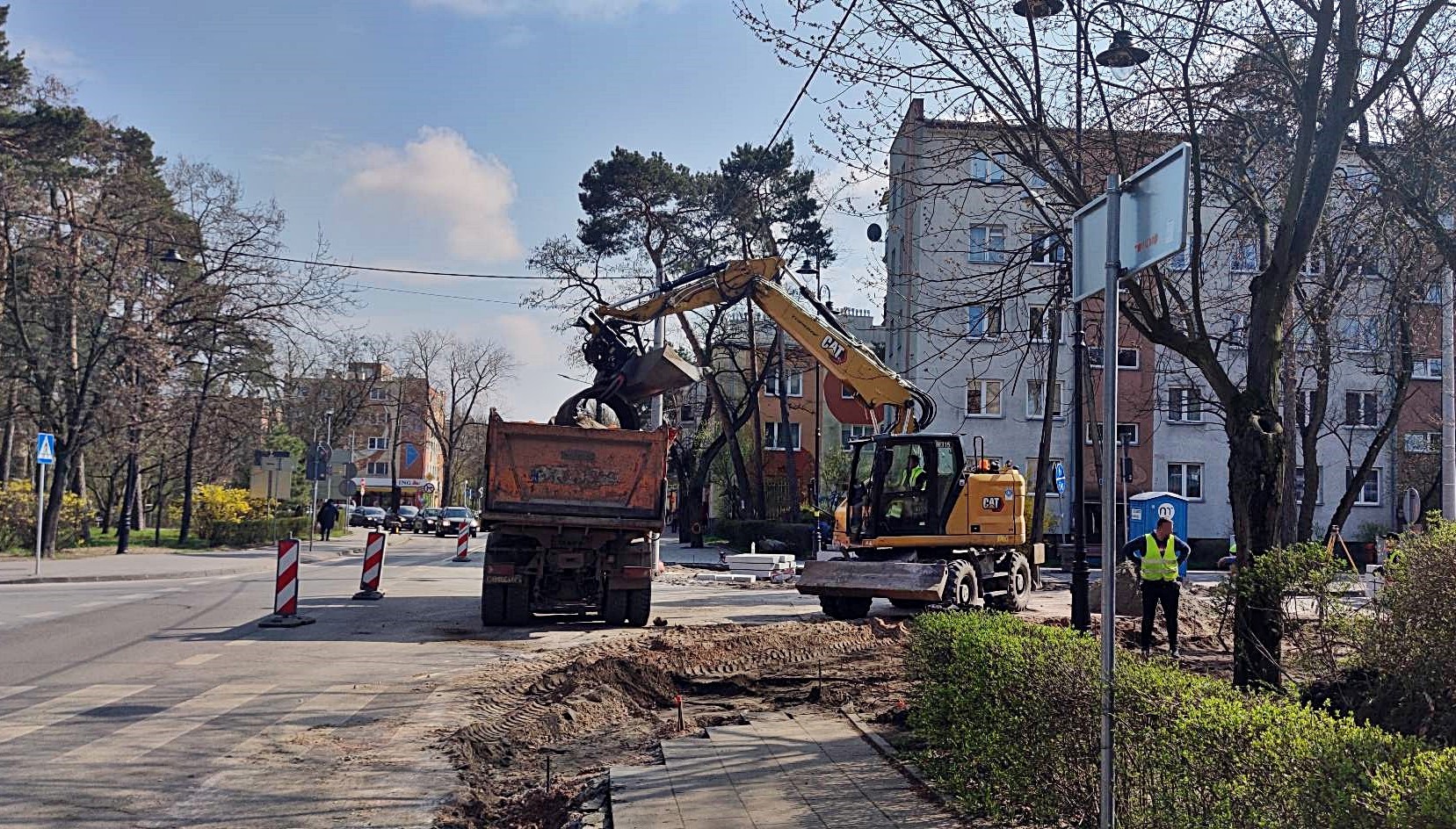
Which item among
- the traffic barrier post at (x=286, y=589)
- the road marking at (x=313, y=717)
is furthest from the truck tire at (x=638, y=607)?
the road marking at (x=313, y=717)

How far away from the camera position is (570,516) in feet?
54.9

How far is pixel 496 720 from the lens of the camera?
33.2 feet

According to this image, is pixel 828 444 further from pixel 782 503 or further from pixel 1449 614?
pixel 1449 614

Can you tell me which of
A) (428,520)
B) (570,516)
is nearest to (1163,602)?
(570,516)

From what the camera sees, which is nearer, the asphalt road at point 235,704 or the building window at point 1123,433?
the asphalt road at point 235,704

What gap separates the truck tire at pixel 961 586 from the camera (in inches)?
715

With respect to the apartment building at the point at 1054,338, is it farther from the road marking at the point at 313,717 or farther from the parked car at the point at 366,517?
the parked car at the point at 366,517

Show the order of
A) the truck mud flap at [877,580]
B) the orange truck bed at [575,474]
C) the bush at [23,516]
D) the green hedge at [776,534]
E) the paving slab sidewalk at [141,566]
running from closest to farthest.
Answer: the orange truck bed at [575,474], the truck mud flap at [877,580], the paving slab sidewalk at [141,566], the bush at [23,516], the green hedge at [776,534]

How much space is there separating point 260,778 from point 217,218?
3275cm

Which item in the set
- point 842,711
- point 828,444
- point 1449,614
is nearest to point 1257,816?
point 1449,614

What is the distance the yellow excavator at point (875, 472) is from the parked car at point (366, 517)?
54.0m

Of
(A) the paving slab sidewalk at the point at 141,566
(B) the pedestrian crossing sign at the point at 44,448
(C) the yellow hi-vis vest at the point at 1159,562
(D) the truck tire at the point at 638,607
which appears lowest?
(A) the paving slab sidewalk at the point at 141,566

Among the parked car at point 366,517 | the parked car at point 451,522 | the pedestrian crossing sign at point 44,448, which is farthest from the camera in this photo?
the parked car at point 366,517

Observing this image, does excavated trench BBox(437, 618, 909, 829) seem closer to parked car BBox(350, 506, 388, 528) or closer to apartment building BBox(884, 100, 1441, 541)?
apartment building BBox(884, 100, 1441, 541)
